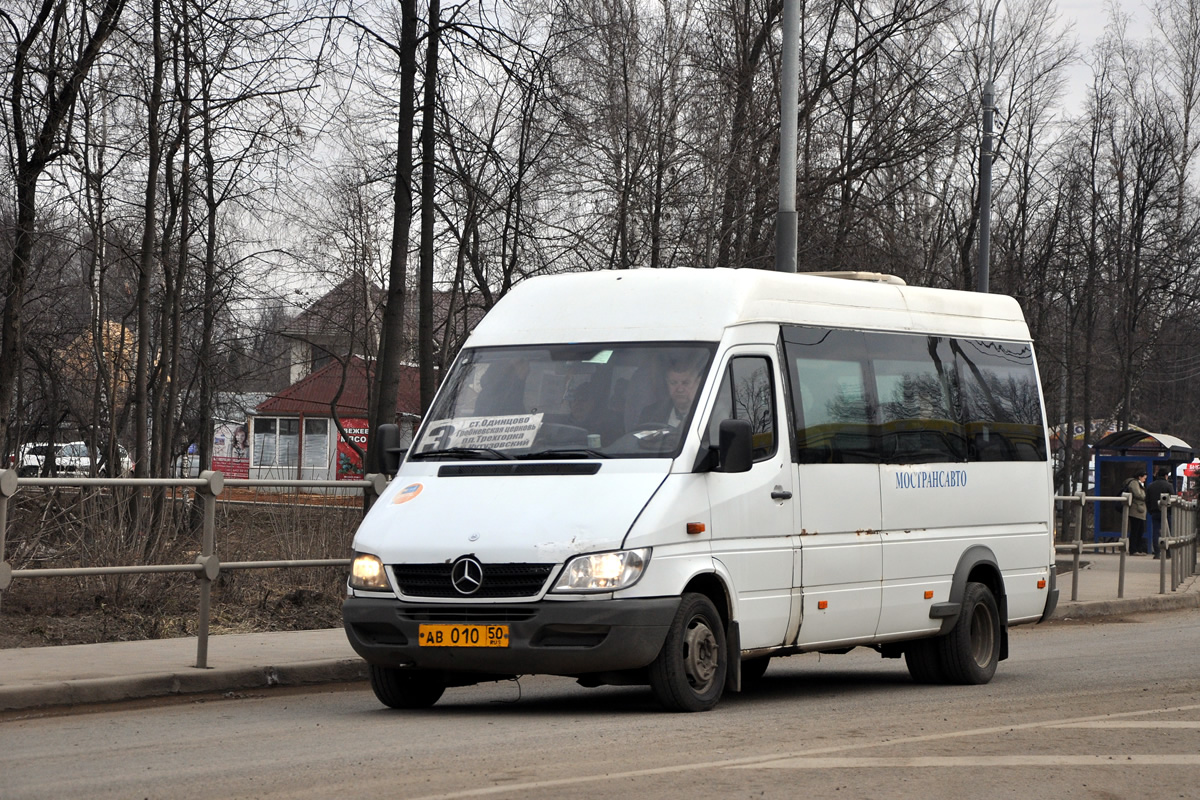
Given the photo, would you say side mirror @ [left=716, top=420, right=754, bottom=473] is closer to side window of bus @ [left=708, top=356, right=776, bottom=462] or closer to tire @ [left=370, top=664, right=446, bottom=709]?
side window of bus @ [left=708, top=356, right=776, bottom=462]

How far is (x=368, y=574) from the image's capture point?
Answer: 31.1 feet

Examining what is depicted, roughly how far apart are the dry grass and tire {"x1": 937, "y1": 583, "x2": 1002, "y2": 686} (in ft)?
17.0

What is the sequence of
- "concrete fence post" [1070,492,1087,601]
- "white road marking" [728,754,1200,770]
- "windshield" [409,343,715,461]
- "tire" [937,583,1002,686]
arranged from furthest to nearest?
"concrete fence post" [1070,492,1087,601]
"tire" [937,583,1002,686]
"windshield" [409,343,715,461]
"white road marking" [728,754,1200,770]

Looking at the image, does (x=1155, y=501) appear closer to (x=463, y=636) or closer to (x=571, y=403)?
(x=571, y=403)

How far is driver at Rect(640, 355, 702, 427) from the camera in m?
9.76

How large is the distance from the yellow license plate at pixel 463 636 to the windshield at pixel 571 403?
1.16 m

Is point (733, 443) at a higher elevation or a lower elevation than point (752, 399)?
lower

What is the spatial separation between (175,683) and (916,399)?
17.9 ft

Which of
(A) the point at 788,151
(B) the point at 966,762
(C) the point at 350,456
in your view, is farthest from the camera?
(C) the point at 350,456

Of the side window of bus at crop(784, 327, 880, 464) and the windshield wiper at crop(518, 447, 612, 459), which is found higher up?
the side window of bus at crop(784, 327, 880, 464)

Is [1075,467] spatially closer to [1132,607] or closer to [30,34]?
[1132,607]

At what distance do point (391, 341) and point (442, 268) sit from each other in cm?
1444

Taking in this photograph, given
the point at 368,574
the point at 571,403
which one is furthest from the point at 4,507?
the point at 571,403

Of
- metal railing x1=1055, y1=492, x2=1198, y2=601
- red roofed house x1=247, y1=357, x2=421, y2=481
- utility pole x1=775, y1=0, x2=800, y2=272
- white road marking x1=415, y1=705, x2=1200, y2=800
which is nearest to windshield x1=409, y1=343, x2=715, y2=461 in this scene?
white road marking x1=415, y1=705, x2=1200, y2=800
